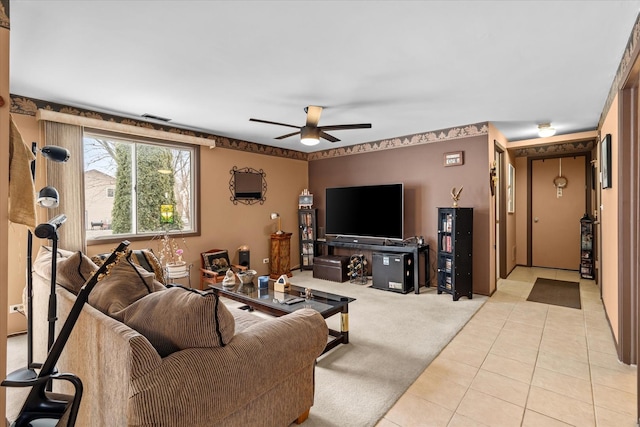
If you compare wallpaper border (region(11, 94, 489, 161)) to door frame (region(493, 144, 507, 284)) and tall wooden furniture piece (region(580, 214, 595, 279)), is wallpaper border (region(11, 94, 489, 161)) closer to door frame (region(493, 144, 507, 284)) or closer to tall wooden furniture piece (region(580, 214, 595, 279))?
door frame (region(493, 144, 507, 284))

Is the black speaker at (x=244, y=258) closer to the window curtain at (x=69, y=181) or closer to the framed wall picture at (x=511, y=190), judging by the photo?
the window curtain at (x=69, y=181)

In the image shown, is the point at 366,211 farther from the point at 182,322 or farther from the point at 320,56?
the point at 182,322

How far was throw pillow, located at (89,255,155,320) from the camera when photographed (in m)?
1.55

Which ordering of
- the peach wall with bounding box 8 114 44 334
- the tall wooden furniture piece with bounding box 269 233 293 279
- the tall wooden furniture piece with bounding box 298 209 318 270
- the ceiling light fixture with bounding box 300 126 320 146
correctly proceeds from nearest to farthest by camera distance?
the peach wall with bounding box 8 114 44 334, the ceiling light fixture with bounding box 300 126 320 146, the tall wooden furniture piece with bounding box 269 233 293 279, the tall wooden furniture piece with bounding box 298 209 318 270

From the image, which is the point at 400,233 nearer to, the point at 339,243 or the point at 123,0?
the point at 339,243

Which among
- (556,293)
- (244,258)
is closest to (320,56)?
(244,258)

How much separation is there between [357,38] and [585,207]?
20.1 ft

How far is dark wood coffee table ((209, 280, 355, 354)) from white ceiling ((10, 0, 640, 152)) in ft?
6.68

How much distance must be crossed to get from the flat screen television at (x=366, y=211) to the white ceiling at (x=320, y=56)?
1.56 m

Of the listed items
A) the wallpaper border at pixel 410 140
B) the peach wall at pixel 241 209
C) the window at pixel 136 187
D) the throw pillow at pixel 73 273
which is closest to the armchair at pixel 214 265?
the peach wall at pixel 241 209

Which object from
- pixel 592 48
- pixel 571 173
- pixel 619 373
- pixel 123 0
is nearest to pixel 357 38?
pixel 123 0

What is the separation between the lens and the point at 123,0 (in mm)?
1740

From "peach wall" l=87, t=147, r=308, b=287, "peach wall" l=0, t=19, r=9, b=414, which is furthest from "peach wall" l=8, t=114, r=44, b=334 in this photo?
"peach wall" l=0, t=19, r=9, b=414

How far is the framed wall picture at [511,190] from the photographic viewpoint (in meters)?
5.82
